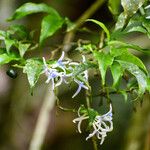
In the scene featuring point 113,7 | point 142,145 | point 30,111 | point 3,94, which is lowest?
point 142,145

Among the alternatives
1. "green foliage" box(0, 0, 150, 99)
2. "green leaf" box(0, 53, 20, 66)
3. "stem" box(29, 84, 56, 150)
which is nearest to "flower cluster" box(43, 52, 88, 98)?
"green foliage" box(0, 0, 150, 99)

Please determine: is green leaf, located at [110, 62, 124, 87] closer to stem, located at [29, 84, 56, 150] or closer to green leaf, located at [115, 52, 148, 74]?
green leaf, located at [115, 52, 148, 74]

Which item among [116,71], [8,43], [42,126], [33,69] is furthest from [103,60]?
[42,126]

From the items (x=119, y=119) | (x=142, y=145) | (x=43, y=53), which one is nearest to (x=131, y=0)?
(x=142, y=145)

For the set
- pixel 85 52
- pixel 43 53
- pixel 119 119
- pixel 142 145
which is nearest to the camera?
pixel 85 52

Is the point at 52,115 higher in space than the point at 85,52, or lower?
lower

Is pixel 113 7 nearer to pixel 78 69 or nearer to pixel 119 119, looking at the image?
pixel 78 69
